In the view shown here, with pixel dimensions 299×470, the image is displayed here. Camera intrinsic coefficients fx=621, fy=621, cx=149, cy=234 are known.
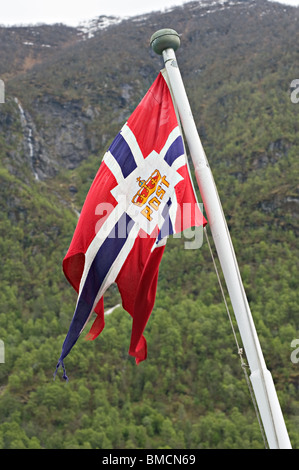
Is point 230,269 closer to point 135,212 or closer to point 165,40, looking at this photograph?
point 135,212

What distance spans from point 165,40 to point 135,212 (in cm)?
157

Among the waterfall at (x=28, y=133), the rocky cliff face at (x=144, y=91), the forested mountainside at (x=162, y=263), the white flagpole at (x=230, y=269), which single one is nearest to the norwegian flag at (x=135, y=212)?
the white flagpole at (x=230, y=269)

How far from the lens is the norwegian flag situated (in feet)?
18.7

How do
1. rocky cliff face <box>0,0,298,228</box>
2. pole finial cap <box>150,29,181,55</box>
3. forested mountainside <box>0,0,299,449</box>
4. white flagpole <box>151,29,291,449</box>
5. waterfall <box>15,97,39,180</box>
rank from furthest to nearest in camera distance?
waterfall <box>15,97,39,180</box>, rocky cliff face <box>0,0,298,228</box>, forested mountainside <box>0,0,299,449</box>, pole finial cap <box>150,29,181,55</box>, white flagpole <box>151,29,291,449</box>

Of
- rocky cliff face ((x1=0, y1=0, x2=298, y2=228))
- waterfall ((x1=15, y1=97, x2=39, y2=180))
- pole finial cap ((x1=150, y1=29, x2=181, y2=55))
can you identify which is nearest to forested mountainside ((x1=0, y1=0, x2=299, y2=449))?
rocky cliff face ((x1=0, y1=0, x2=298, y2=228))

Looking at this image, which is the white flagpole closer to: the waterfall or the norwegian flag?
the norwegian flag

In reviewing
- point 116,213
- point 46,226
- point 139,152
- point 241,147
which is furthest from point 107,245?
point 241,147

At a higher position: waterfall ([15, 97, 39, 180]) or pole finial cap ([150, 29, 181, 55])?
waterfall ([15, 97, 39, 180])

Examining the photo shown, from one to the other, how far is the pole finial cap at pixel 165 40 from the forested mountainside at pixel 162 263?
59.4 metres

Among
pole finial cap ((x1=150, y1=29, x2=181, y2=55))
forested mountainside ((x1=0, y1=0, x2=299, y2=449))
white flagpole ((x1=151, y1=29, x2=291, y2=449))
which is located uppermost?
forested mountainside ((x1=0, y1=0, x2=299, y2=449))

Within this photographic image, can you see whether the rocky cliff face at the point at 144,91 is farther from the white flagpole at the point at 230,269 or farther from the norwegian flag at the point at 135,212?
the white flagpole at the point at 230,269

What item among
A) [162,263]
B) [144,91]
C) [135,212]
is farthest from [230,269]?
[144,91]

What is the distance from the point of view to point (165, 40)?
5.44 metres
